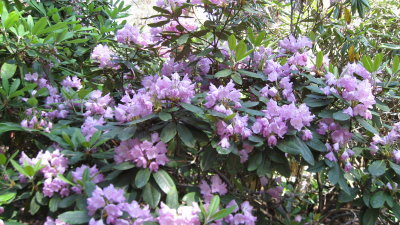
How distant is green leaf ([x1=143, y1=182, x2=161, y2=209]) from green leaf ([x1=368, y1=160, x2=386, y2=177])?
80 centimetres

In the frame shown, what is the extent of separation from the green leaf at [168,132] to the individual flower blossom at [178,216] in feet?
0.71

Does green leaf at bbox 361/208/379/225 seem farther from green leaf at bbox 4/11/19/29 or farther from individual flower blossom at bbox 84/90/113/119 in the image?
green leaf at bbox 4/11/19/29

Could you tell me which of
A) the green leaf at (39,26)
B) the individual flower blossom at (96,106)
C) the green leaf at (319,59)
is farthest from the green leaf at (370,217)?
the green leaf at (39,26)

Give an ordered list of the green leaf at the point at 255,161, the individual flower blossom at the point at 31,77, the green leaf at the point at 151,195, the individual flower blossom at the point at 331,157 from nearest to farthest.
Result: the green leaf at the point at 151,195, the green leaf at the point at 255,161, the individual flower blossom at the point at 331,157, the individual flower blossom at the point at 31,77

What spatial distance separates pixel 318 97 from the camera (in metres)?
1.45

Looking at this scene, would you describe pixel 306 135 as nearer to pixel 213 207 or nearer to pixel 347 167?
pixel 347 167

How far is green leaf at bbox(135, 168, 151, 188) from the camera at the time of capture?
1078 millimetres

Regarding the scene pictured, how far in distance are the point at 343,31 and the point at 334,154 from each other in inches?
66.4

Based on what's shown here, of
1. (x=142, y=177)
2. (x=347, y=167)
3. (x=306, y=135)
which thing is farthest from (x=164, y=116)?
(x=347, y=167)

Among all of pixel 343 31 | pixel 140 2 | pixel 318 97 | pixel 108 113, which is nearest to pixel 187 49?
pixel 108 113

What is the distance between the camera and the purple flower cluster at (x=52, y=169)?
1134mm

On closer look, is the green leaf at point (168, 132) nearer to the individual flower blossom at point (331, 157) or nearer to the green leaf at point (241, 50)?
the green leaf at point (241, 50)

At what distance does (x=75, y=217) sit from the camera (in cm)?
100

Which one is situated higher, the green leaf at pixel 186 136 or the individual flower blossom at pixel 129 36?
the individual flower blossom at pixel 129 36
